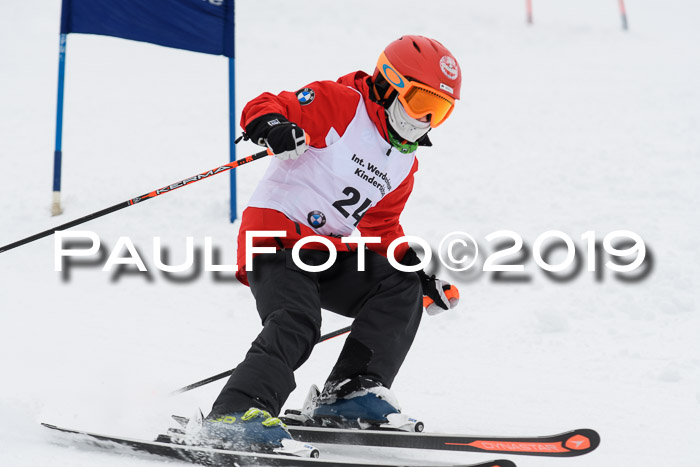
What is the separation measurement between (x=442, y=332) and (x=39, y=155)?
5323 millimetres

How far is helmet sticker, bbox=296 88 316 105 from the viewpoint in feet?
10.5

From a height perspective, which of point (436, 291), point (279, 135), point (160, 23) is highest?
point (160, 23)

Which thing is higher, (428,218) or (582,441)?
(428,218)

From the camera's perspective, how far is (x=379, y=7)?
1433 centimetres

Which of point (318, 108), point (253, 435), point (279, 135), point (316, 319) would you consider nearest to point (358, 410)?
point (316, 319)

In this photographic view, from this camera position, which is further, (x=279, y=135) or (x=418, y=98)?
(x=418, y=98)

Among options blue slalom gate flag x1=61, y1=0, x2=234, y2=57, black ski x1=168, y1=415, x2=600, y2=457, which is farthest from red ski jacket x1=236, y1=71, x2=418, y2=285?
blue slalom gate flag x1=61, y1=0, x2=234, y2=57

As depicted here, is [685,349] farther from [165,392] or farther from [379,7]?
[379,7]

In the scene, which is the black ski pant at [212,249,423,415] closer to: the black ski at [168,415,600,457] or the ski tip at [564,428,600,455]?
the black ski at [168,415,600,457]

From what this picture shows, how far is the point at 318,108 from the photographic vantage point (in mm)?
3197

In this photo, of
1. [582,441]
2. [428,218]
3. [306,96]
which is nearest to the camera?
[582,441]

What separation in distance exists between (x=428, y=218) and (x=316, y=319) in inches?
153

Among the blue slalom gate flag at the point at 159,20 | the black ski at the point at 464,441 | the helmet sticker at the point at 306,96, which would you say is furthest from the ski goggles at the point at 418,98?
the blue slalom gate flag at the point at 159,20

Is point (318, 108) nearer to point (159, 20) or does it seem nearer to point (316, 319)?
point (316, 319)
